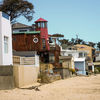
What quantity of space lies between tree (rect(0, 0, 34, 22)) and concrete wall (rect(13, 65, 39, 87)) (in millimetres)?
23305

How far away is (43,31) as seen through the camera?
44.6m

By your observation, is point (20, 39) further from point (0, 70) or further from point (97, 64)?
point (97, 64)

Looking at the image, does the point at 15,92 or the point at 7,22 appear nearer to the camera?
the point at 15,92

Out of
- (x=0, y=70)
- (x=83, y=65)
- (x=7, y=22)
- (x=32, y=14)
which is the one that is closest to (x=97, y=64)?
(x=83, y=65)

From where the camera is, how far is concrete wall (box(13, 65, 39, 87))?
2022 centimetres

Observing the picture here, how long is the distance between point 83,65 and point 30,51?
25.1 meters

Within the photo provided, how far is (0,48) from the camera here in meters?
24.0

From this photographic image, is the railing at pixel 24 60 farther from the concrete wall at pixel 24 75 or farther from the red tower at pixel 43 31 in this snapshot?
the red tower at pixel 43 31

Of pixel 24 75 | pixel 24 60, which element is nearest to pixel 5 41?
pixel 24 75

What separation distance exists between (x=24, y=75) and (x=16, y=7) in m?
27.5

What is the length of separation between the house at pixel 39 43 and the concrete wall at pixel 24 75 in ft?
47.2

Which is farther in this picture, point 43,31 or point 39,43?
point 43,31

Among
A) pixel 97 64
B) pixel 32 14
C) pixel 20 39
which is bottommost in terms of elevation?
pixel 97 64

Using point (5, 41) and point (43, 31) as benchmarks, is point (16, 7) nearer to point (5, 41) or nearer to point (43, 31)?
point (43, 31)
